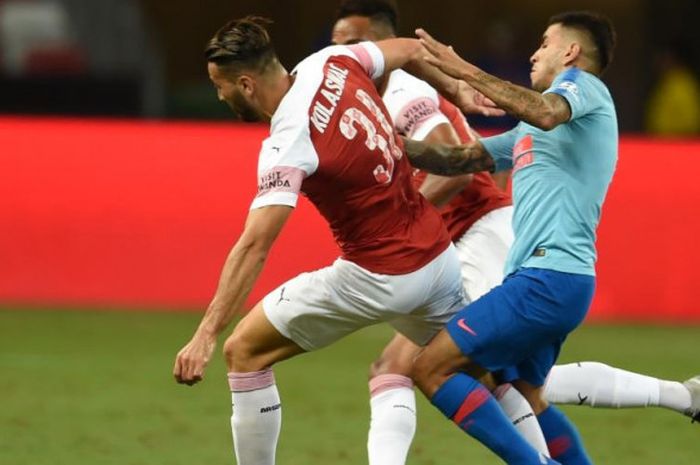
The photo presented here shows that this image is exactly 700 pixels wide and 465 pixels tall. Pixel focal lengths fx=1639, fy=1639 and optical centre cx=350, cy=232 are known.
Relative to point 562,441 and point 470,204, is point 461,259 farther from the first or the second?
point 562,441

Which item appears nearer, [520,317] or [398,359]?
[520,317]

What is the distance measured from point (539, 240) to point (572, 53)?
0.81 m

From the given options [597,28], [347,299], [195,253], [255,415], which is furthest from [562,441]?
[195,253]

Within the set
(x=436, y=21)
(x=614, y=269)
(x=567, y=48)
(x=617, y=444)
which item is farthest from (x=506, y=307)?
(x=436, y=21)

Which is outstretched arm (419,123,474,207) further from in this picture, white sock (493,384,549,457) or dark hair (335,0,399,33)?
white sock (493,384,549,457)

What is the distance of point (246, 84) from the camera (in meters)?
6.48

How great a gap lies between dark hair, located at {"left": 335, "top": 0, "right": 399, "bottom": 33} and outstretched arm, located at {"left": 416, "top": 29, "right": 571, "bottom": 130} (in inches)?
61.3

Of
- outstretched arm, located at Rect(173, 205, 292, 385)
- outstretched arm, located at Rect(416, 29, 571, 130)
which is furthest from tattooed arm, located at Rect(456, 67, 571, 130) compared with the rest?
outstretched arm, located at Rect(173, 205, 292, 385)

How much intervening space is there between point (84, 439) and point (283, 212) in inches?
111

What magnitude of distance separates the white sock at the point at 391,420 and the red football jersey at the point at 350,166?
2.06ft

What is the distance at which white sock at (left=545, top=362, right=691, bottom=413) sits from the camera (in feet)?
23.7

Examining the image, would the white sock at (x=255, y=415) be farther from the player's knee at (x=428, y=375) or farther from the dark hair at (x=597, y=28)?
the dark hair at (x=597, y=28)

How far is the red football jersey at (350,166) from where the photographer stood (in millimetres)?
6297

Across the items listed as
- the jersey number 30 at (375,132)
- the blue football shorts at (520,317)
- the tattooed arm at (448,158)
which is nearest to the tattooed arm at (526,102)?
the jersey number 30 at (375,132)
